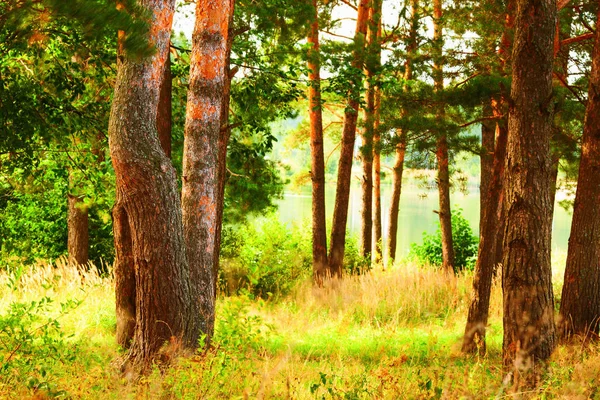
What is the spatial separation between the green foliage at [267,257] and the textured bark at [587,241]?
21.6 ft

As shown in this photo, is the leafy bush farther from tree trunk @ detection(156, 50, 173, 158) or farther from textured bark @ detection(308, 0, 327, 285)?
tree trunk @ detection(156, 50, 173, 158)

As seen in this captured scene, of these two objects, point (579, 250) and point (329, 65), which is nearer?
point (579, 250)

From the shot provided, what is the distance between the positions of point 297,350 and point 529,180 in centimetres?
398

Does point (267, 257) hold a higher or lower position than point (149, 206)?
lower

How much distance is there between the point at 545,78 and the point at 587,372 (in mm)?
2449

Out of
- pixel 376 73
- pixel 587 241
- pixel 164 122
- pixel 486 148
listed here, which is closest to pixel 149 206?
pixel 164 122

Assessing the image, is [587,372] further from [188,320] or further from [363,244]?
[363,244]

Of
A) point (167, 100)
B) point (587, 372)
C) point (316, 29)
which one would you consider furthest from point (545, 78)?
point (316, 29)

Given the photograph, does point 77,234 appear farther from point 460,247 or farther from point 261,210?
point 460,247

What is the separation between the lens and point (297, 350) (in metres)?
8.34

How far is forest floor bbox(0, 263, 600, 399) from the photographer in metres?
4.30

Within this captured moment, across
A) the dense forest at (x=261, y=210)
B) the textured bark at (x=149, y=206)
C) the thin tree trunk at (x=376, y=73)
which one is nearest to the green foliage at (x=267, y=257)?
the dense forest at (x=261, y=210)

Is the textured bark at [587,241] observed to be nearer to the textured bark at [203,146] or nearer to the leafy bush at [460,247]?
the textured bark at [203,146]

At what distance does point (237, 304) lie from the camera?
17.5 feet
